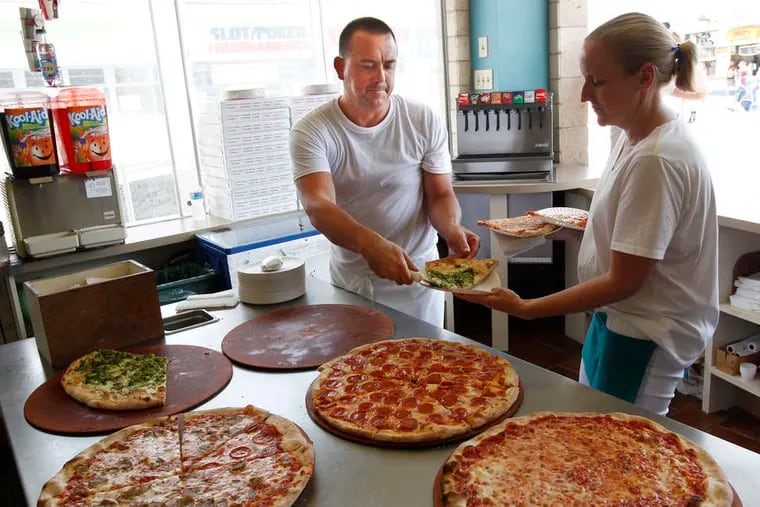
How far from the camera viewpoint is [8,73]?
3.43 meters

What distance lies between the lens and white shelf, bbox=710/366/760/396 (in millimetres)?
2846

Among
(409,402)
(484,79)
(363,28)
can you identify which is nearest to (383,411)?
(409,402)

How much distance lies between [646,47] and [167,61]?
3135mm

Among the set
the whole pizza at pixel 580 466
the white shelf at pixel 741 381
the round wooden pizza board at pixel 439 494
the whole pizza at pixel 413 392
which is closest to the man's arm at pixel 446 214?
the whole pizza at pixel 413 392

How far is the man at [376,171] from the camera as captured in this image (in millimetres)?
2260

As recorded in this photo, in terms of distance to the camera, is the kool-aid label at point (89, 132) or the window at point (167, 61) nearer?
the kool-aid label at point (89, 132)

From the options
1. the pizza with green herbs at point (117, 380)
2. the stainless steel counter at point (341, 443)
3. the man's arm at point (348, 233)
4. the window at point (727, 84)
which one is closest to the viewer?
the stainless steel counter at point (341, 443)

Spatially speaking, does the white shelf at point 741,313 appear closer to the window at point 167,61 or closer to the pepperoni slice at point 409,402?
the pepperoni slice at point 409,402

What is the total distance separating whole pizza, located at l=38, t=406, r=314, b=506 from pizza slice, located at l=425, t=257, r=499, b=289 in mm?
737

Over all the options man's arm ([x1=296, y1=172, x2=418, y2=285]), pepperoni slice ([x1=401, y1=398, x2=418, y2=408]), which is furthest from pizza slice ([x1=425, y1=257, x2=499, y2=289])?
pepperoni slice ([x1=401, y1=398, x2=418, y2=408])

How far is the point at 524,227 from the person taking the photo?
2264 millimetres

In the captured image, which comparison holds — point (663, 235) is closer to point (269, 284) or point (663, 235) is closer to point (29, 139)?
point (269, 284)

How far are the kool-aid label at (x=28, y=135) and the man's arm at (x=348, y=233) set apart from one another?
60.0 inches

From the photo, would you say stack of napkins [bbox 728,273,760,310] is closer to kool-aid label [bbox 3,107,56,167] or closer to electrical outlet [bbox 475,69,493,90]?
electrical outlet [bbox 475,69,493,90]
